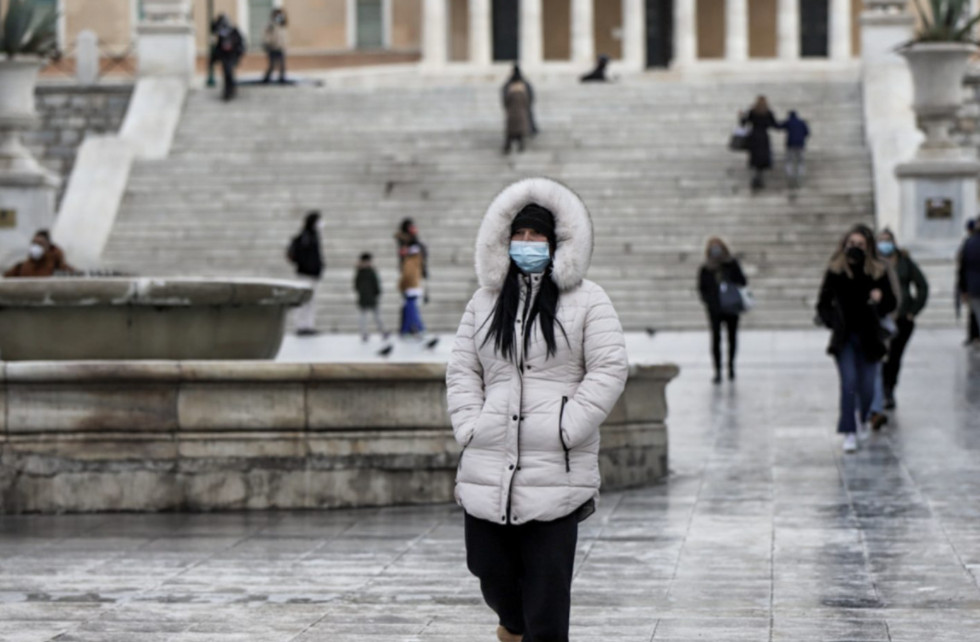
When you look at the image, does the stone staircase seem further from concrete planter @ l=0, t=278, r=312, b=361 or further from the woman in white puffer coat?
the woman in white puffer coat

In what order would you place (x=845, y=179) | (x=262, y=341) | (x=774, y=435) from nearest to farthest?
(x=262, y=341) < (x=774, y=435) < (x=845, y=179)

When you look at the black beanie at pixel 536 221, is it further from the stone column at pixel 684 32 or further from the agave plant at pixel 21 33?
the stone column at pixel 684 32

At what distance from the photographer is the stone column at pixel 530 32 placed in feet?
184

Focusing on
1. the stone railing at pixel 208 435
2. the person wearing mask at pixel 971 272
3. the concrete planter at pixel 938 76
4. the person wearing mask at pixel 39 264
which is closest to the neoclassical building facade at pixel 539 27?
the concrete planter at pixel 938 76

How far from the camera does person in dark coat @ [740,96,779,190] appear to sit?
30.3 metres

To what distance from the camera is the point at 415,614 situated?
8.20m

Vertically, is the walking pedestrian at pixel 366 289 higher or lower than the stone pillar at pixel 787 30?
lower

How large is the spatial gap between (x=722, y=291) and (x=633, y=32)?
3813cm

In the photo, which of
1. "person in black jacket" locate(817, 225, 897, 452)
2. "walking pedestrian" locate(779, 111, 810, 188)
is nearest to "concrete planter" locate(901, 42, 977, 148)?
"walking pedestrian" locate(779, 111, 810, 188)

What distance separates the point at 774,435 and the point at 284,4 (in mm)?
44793

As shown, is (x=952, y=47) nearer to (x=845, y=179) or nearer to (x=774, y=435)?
(x=845, y=179)

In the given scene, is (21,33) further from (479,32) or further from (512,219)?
(479,32)

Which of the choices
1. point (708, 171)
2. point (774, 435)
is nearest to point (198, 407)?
point (774, 435)

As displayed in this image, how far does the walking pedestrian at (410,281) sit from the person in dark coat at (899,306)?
7.24m
